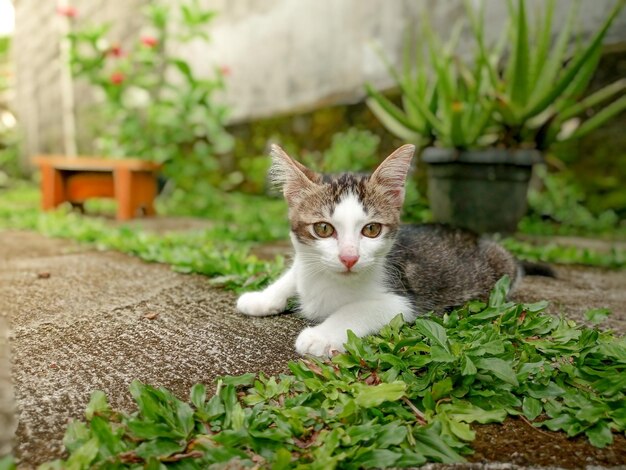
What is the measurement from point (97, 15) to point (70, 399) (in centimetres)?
781

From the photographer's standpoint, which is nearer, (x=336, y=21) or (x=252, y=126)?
(x=336, y=21)

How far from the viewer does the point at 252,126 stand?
6.58 metres

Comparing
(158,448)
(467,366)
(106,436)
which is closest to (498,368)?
(467,366)

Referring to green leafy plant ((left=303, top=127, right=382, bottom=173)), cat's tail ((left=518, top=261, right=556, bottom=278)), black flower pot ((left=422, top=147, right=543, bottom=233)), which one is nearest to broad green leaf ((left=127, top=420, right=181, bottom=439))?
cat's tail ((left=518, top=261, right=556, bottom=278))

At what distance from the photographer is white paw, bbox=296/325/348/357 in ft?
5.09

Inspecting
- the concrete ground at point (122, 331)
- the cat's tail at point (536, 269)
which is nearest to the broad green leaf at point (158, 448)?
the concrete ground at point (122, 331)

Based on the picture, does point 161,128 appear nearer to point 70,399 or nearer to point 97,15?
point 97,15

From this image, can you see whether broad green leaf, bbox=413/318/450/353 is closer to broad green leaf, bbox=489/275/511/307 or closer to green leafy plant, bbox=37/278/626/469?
green leafy plant, bbox=37/278/626/469

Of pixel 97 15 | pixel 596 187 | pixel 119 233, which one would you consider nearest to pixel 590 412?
pixel 119 233

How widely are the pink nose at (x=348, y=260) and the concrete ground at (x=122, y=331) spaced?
0.32m

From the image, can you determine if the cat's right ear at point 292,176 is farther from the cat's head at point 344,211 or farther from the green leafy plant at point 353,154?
the green leafy plant at point 353,154

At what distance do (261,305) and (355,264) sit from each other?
0.50 m

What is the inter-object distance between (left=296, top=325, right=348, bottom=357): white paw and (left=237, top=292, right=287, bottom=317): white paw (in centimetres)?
35

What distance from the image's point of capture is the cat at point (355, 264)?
64.4 inches
